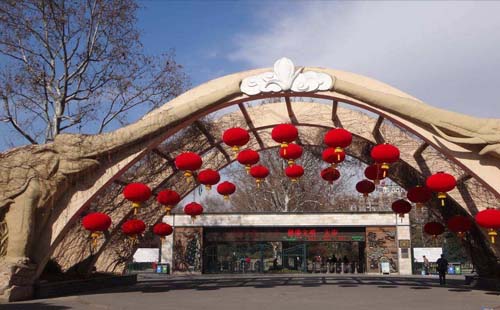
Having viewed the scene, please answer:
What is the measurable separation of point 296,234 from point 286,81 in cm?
1470

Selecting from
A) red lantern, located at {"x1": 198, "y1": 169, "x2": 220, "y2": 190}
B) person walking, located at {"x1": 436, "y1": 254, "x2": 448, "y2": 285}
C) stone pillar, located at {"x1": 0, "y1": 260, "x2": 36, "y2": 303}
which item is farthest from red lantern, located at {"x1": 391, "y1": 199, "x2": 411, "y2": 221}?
stone pillar, located at {"x1": 0, "y1": 260, "x2": 36, "y2": 303}

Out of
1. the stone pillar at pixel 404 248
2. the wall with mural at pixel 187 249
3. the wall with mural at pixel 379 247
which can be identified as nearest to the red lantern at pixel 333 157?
the wall with mural at pixel 379 247

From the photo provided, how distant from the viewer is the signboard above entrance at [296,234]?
24500mm

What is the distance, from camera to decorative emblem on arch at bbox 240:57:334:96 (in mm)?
11438

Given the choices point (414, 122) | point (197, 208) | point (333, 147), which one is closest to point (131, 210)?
point (197, 208)

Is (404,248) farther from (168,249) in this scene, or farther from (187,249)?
(168,249)

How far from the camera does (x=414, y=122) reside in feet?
35.7

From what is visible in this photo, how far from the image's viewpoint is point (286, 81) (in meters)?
11.5

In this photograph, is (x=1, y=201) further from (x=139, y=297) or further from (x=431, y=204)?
(x=431, y=204)

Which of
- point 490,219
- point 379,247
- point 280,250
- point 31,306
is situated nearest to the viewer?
point 31,306

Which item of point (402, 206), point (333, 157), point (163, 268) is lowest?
point (163, 268)

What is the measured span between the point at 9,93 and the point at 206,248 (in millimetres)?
14450

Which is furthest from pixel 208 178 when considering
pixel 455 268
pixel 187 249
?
pixel 455 268

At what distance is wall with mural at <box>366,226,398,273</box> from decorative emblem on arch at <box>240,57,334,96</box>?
1501 cm
